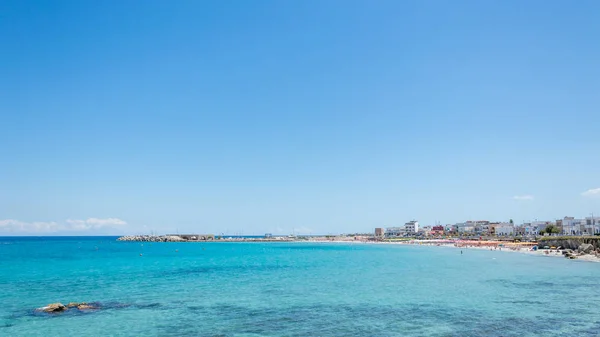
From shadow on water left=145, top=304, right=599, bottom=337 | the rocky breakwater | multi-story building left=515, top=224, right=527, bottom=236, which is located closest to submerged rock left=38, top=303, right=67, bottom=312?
shadow on water left=145, top=304, right=599, bottom=337

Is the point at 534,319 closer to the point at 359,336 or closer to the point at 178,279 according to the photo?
the point at 359,336

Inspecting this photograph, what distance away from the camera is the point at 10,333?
21609 mm

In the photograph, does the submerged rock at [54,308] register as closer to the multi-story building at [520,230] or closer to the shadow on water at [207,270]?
the shadow on water at [207,270]

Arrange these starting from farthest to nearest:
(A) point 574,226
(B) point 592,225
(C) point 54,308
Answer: (A) point 574,226 → (B) point 592,225 → (C) point 54,308

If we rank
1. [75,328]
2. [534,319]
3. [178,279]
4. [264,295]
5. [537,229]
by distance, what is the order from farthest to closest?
1. [537,229]
2. [178,279]
3. [264,295]
4. [534,319]
5. [75,328]

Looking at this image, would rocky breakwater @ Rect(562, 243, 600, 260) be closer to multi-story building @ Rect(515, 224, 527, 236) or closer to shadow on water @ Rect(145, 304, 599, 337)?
shadow on water @ Rect(145, 304, 599, 337)

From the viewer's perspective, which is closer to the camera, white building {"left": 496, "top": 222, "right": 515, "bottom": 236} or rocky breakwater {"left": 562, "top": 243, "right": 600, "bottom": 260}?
rocky breakwater {"left": 562, "top": 243, "right": 600, "bottom": 260}

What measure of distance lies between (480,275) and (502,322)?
25436mm

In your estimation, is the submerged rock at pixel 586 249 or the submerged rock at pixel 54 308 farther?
the submerged rock at pixel 586 249

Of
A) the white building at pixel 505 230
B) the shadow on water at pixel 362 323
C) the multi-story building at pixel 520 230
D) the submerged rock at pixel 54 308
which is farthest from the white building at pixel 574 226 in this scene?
the submerged rock at pixel 54 308

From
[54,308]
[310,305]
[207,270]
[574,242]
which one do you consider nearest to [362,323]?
[310,305]

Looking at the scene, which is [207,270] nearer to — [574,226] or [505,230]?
[574,226]

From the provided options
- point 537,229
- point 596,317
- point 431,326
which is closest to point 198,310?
point 431,326

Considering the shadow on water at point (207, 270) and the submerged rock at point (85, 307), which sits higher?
the submerged rock at point (85, 307)
